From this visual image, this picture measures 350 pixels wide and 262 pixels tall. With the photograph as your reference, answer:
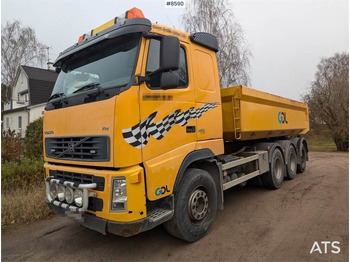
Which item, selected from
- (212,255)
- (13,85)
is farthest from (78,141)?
(13,85)

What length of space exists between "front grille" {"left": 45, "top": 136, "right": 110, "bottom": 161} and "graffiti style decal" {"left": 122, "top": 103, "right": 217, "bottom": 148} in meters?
0.28

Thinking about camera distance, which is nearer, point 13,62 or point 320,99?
point 320,99

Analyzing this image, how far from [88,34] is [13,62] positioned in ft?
88.4

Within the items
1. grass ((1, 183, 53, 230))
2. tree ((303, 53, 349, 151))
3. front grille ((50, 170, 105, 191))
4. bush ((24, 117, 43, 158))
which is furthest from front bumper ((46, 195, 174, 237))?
tree ((303, 53, 349, 151))

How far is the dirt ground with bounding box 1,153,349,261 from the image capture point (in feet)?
10.3

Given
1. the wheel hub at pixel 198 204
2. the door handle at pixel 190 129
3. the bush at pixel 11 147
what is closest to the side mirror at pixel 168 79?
the door handle at pixel 190 129

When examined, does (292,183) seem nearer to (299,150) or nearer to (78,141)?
Result: (299,150)

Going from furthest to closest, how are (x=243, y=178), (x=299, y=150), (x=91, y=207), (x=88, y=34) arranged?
(x=299, y=150) < (x=243, y=178) < (x=88, y=34) < (x=91, y=207)

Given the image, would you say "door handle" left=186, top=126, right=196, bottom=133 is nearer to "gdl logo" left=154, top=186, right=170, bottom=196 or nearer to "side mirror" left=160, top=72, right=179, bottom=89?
"side mirror" left=160, top=72, right=179, bottom=89

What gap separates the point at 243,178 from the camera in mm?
4848

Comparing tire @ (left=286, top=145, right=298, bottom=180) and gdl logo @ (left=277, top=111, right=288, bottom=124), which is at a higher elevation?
gdl logo @ (left=277, top=111, right=288, bottom=124)

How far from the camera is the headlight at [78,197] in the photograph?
2.89 meters

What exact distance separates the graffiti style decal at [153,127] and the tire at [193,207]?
0.77 m

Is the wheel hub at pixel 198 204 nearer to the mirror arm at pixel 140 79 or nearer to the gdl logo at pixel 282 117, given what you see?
the mirror arm at pixel 140 79
